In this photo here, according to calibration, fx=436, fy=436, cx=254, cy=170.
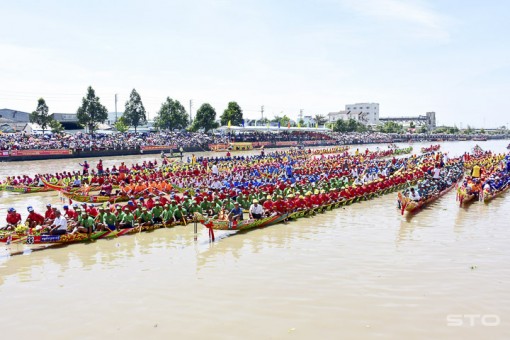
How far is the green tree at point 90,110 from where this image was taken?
56803 mm

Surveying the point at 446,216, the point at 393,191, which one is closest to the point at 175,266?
the point at 446,216

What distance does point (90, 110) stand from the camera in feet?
187

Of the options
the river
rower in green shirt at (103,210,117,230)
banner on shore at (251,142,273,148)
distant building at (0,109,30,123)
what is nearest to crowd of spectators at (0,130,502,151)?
banner on shore at (251,142,273,148)

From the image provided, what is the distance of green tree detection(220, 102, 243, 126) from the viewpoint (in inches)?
2937

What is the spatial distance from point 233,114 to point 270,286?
66.6m

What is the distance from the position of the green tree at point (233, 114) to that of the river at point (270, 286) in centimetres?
6152

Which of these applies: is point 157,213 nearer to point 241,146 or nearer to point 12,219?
point 12,219

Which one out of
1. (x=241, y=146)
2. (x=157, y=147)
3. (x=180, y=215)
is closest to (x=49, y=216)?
(x=180, y=215)

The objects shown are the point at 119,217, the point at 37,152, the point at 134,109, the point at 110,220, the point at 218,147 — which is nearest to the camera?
the point at 110,220

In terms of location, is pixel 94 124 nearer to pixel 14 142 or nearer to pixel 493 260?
pixel 14 142

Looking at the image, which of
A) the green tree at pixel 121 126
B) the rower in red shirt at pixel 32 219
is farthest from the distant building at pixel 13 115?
the rower in red shirt at pixel 32 219

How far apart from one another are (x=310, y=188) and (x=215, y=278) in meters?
10.1

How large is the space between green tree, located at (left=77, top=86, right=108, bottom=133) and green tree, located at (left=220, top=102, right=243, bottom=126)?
22.9 m

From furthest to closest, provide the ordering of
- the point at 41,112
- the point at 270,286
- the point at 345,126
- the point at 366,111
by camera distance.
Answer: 1. the point at 366,111
2. the point at 345,126
3. the point at 41,112
4. the point at 270,286
